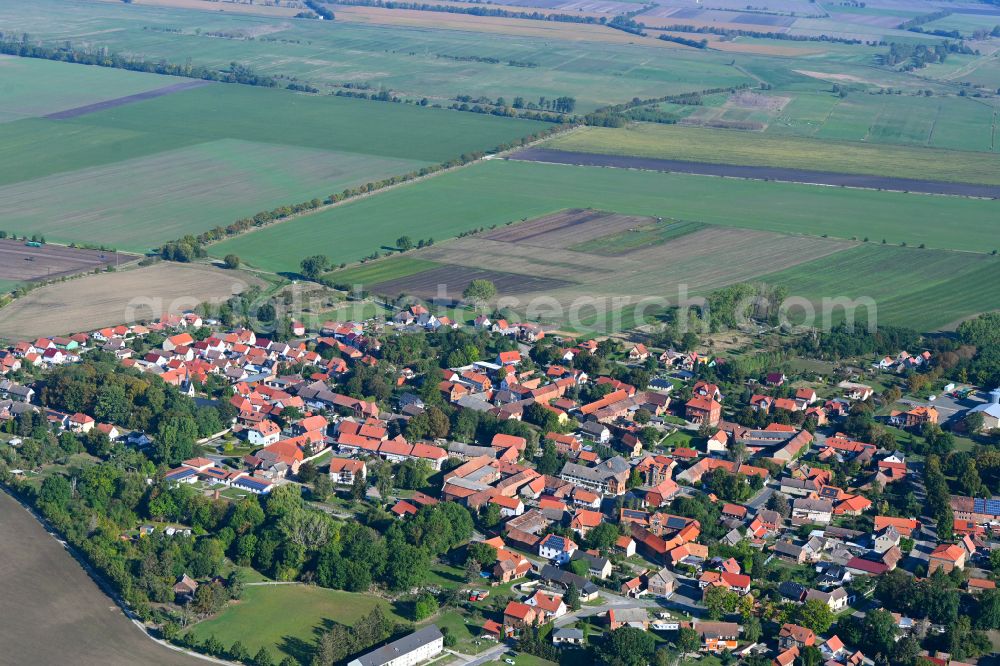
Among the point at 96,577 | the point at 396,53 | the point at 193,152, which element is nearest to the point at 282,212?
the point at 193,152

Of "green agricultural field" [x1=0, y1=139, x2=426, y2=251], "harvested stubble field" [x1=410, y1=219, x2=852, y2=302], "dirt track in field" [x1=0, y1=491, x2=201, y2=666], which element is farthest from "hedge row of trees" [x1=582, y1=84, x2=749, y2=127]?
"dirt track in field" [x1=0, y1=491, x2=201, y2=666]

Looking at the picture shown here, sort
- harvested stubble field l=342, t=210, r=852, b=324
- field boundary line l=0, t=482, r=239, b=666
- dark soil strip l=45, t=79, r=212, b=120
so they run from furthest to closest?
dark soil strip l=45, t=79, r=212, b=120
harvested stubble field l=342, t=210, r=852, b=324
field boundary line l=0, t=482, r=239, b=666

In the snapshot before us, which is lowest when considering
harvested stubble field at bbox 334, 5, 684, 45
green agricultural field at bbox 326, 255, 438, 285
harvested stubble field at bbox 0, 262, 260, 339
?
harvested stubble field at bbox 0, 262, 260, 339

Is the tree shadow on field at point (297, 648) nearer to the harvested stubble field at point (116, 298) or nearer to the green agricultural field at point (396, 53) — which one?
the harvested stubble field at point (116, 298)

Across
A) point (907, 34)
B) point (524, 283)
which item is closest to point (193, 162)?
point (524, 283)

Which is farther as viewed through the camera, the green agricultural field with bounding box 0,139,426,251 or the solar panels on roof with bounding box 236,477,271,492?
the green agricultural field with bounding box 0,139,426,251

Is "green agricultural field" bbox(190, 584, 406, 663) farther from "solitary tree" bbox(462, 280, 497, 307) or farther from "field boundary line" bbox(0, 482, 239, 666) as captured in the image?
"solitary tree" bbox(462, 280, 497, 307)

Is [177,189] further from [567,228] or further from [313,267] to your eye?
[567,228]

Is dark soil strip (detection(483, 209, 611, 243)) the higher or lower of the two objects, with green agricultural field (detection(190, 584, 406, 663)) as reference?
higher

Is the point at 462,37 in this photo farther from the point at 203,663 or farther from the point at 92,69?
the point at 203,663

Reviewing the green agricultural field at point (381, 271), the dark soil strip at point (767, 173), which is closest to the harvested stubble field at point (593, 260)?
the green agricultural field at point (381, 271)
